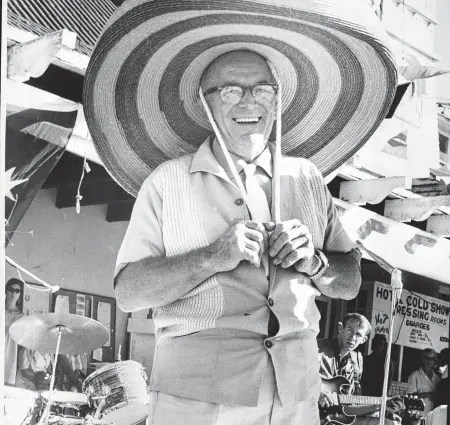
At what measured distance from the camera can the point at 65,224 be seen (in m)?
7.67

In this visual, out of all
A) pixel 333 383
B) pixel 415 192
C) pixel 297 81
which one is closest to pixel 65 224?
pixel 333 383

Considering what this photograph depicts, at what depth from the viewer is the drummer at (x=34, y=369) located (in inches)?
298

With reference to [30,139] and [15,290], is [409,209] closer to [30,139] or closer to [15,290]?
[15,290]

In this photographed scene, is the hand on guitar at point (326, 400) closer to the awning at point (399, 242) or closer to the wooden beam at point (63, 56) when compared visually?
the awning at point (399, 242)

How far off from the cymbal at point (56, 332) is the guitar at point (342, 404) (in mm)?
1958

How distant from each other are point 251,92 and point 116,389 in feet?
18.5

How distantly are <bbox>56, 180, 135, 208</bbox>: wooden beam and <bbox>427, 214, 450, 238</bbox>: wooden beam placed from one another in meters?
3.67

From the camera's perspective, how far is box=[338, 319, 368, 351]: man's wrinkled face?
7760 mm

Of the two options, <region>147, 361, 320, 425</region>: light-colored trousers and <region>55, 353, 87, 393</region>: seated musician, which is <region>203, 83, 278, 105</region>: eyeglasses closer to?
<region>147, 361, 320, 425</region>: light-colored trousers

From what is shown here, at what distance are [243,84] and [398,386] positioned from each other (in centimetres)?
1010

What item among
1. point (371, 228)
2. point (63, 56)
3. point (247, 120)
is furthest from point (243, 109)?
point (371, 228)

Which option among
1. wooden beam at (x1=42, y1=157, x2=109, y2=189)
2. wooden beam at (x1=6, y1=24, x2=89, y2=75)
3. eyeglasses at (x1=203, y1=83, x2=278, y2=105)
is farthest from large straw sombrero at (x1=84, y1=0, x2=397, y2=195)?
wooden beam at (x1=42, y1=157, x2=109, y2=189)

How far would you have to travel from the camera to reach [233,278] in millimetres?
2037

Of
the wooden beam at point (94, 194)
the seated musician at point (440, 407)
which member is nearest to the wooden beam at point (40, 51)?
the wooden beam at point (94, 194)
